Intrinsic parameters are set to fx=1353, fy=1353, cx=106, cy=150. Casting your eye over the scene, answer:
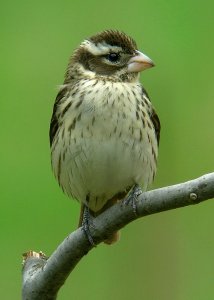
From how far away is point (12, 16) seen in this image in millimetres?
6406

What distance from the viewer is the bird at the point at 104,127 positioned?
445cm

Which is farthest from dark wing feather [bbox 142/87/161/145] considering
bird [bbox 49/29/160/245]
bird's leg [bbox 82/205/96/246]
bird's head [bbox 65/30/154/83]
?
bird's leg [bbox 82/205/96/246]

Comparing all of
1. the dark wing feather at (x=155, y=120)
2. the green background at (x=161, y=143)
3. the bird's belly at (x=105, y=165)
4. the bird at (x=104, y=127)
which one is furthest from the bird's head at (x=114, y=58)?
the green background at (x=161, y=143)

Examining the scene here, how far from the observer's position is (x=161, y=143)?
217 inches

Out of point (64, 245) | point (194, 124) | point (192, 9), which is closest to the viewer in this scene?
point (64, 245)

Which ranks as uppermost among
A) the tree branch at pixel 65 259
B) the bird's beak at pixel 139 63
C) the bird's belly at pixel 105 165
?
the bird's beak at pixel 139 63

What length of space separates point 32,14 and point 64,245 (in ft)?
8.72

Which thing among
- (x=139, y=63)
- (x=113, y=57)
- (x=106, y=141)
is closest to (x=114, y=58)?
(x=113, y=57)

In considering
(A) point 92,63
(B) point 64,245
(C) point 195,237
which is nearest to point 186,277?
(C) point 195,237

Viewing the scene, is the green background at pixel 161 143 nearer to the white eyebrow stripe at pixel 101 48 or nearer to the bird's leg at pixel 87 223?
the bird's leg at pixel 87 223

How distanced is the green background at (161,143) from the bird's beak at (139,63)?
793mm

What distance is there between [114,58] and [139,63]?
0.11 meters

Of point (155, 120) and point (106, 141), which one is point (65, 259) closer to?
point (106, 141)

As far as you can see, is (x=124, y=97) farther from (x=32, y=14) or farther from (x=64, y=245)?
(x=32, y=14)
